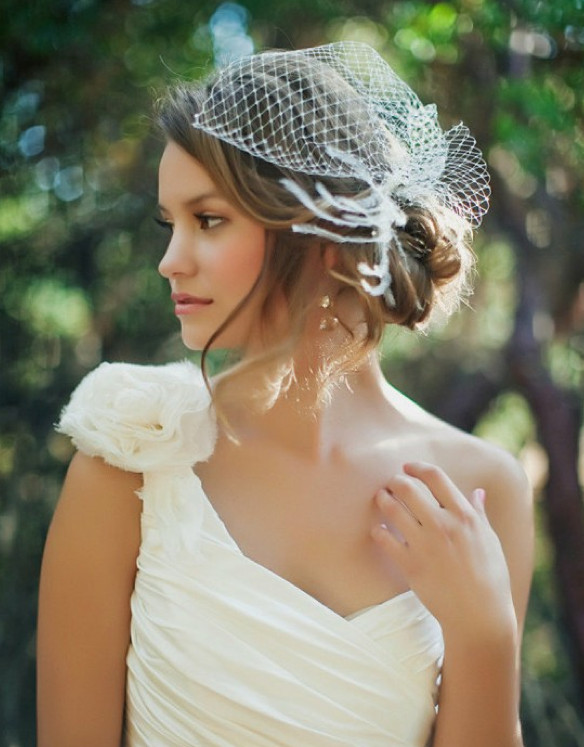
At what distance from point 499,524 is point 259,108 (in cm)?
104

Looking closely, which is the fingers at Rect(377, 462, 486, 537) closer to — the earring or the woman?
the woman

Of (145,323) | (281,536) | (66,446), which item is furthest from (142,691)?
(145,323)

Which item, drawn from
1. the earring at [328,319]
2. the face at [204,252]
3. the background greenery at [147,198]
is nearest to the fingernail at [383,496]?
the earring at [328,319]

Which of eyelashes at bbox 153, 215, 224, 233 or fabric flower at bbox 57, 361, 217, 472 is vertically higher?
eyelashes at bbox 153, 215, 224, 233

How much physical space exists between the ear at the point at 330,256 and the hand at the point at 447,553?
45 cm

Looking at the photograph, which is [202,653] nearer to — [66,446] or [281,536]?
[281,536]

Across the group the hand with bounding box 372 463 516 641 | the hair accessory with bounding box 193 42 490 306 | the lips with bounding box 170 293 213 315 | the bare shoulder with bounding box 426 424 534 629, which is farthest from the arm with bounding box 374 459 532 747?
the lips with bounding box 170 293 213 315

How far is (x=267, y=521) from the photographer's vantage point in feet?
6.32

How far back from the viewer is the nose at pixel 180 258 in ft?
5.91

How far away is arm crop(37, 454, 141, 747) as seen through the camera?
1.82m

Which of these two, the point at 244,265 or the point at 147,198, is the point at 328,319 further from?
the point at 147,198

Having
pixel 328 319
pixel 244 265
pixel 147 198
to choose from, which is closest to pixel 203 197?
pixel 244 265

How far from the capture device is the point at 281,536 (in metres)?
1.92

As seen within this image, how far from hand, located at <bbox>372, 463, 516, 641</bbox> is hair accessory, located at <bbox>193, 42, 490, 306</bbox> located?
16.1 inches
